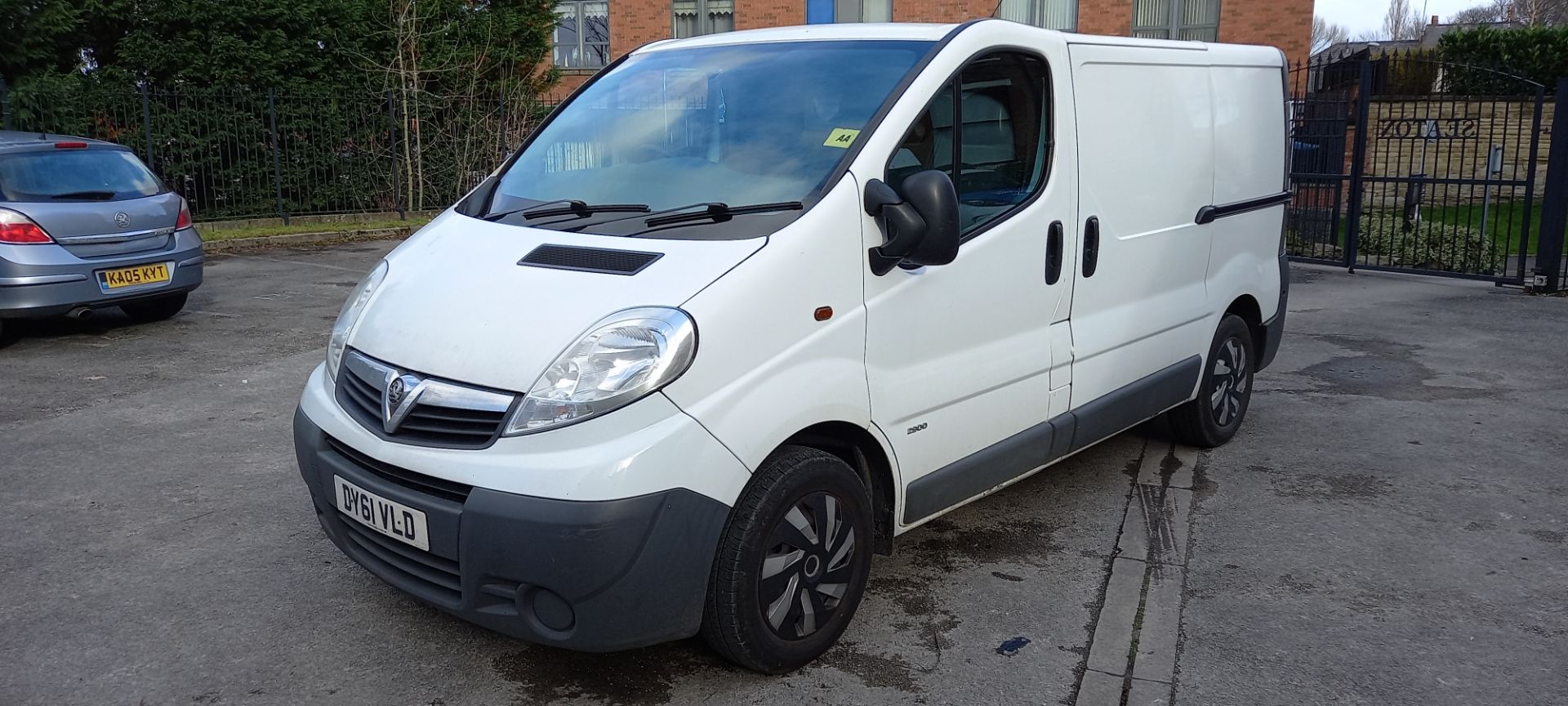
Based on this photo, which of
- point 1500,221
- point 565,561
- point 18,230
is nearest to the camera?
point 565,561

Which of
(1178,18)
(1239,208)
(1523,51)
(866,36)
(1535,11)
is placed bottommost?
(1239,208)

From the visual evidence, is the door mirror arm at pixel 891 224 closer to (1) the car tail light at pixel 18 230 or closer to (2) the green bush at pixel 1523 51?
(1) the car tail light at pixel 18 230

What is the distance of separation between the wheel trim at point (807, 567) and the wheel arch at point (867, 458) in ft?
0.59

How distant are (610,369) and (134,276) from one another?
6.71 m

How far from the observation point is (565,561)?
289 cm

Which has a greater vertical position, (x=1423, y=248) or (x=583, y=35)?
(x=583, y=35)

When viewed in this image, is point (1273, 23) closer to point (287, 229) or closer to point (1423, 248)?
point (1423, 248)

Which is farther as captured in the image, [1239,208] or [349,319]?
[1239,208]

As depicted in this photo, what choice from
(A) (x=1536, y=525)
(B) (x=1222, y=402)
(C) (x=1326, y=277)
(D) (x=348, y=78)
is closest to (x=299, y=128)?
(D) (x=348, y=78)

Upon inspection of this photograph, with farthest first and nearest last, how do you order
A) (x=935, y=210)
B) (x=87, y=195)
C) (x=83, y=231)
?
(x=87, y=195)
(x=83, y=231)
(x=935, y=210)

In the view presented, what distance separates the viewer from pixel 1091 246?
4.36 m

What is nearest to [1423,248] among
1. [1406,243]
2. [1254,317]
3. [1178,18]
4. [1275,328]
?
[1406,243]

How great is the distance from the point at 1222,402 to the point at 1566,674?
95.5 inches

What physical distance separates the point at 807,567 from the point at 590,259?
107 centimetres
